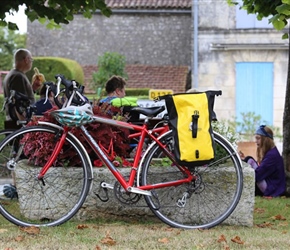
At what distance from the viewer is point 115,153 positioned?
7.45 meters

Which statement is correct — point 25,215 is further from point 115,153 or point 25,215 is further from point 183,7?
point 183,7

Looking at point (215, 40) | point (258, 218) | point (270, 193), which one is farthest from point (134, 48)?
point (258, 218)

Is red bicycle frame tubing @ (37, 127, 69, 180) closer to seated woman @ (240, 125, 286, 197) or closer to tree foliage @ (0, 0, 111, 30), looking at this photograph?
tree foliage @ (0, 0, 111, 30)

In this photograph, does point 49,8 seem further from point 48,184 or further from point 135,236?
point 135,236

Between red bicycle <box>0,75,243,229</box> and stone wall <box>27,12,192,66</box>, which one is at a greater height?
stone wall <box>27,12,192,66</box>

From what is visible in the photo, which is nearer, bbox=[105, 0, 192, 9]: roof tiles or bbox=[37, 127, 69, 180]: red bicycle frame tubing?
bbox=[37, 127, 69, 180]: red bicycle frame tubing

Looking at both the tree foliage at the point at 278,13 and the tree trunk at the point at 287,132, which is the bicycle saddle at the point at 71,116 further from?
the tree trunk at the point at 287,132

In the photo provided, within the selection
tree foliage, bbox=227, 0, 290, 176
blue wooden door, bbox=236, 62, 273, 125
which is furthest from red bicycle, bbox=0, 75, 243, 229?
blue wooden door, bbox=236, 62, 273, 125

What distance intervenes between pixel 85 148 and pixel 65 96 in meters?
0.53

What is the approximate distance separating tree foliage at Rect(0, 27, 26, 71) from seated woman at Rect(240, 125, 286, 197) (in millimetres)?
33714

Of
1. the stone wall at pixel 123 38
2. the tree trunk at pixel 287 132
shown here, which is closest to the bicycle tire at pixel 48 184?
the tree trunk at pixel 287 132

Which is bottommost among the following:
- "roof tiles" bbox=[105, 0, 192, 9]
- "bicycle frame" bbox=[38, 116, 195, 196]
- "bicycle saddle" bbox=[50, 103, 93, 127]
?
"bicycle frame" bbox=[38, 116, 195, 196]

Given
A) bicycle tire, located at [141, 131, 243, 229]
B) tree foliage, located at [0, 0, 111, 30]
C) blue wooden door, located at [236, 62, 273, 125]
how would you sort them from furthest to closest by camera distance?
blue wooden door, located at [236, 62, 273, 125]
tree foliage, located at [0, 0, 111, 30]
bicycle tire, located at [141, 131, 243, 229]

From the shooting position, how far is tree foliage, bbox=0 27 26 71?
44.1 metres
